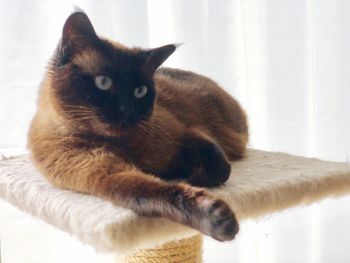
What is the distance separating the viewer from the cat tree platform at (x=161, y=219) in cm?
67

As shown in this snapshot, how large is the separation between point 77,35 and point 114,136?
0.54 feet

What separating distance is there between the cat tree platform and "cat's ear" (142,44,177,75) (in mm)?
229

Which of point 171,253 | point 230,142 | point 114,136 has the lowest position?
point 171,253

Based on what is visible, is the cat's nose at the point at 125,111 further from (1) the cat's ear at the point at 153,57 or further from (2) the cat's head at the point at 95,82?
(1) the cat's ear at the point at 153,57

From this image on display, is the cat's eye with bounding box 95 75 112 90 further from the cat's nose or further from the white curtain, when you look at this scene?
the white curtain

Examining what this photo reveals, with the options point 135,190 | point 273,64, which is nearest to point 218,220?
point 135,190

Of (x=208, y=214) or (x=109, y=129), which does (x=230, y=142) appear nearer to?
(x=109, y=129)

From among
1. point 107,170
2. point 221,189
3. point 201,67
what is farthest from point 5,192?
point 201,67

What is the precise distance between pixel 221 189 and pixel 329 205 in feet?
3.15

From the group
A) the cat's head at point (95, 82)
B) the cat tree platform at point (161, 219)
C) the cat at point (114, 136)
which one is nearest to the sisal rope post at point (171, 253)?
the cat tree platform at point (161, 219)

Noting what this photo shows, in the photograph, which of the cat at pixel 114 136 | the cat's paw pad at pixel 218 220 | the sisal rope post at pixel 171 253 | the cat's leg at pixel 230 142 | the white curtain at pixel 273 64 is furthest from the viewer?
the white curtain at pixel 273 64

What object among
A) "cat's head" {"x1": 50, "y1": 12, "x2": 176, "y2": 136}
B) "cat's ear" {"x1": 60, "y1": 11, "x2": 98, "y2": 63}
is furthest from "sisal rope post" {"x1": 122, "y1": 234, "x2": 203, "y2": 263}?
"cat's ear" {"x1": 60, "y1": 11, "x2": 98, "y2": 63}

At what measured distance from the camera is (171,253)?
951mm

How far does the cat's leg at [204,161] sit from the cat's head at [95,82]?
11cm
